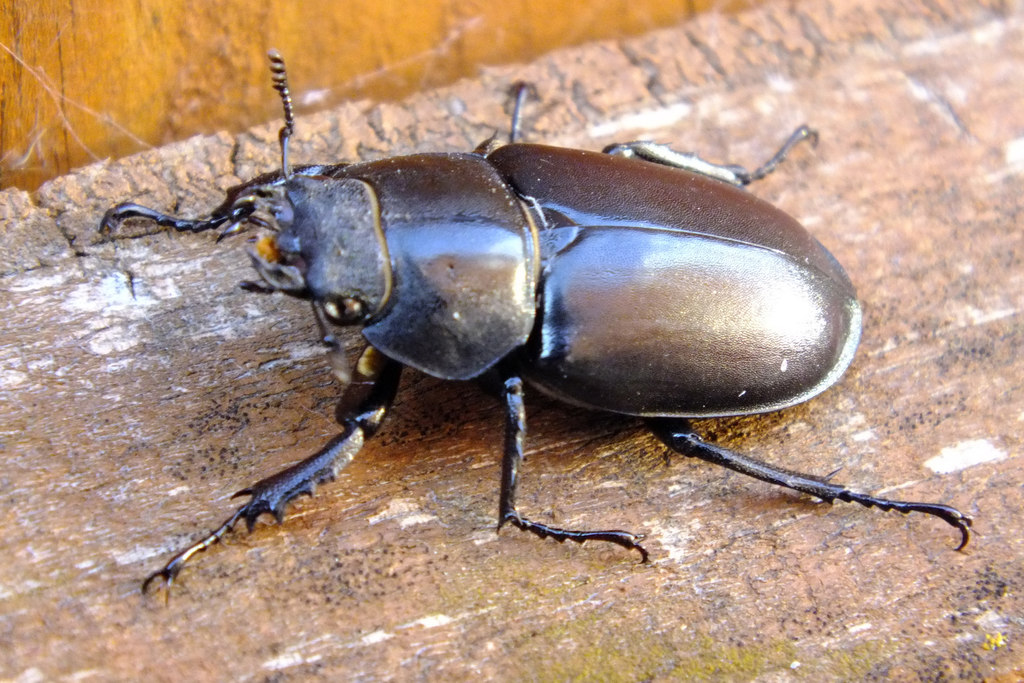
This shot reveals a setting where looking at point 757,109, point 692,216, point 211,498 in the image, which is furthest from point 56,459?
point 757,109

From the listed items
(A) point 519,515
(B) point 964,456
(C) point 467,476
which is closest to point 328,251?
(C) point 467,476

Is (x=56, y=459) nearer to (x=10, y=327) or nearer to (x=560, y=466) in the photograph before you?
(x=10, y=327)

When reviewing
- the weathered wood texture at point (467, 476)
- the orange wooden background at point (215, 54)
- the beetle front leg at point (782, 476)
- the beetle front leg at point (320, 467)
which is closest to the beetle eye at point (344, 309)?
the beetle front leg at point (320, 467)

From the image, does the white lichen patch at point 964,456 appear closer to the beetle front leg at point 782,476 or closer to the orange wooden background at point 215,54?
the beetle front leg at point 782,476

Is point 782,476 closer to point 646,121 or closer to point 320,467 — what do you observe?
point 320,467

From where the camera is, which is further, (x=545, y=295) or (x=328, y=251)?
(x=545, y=295)
